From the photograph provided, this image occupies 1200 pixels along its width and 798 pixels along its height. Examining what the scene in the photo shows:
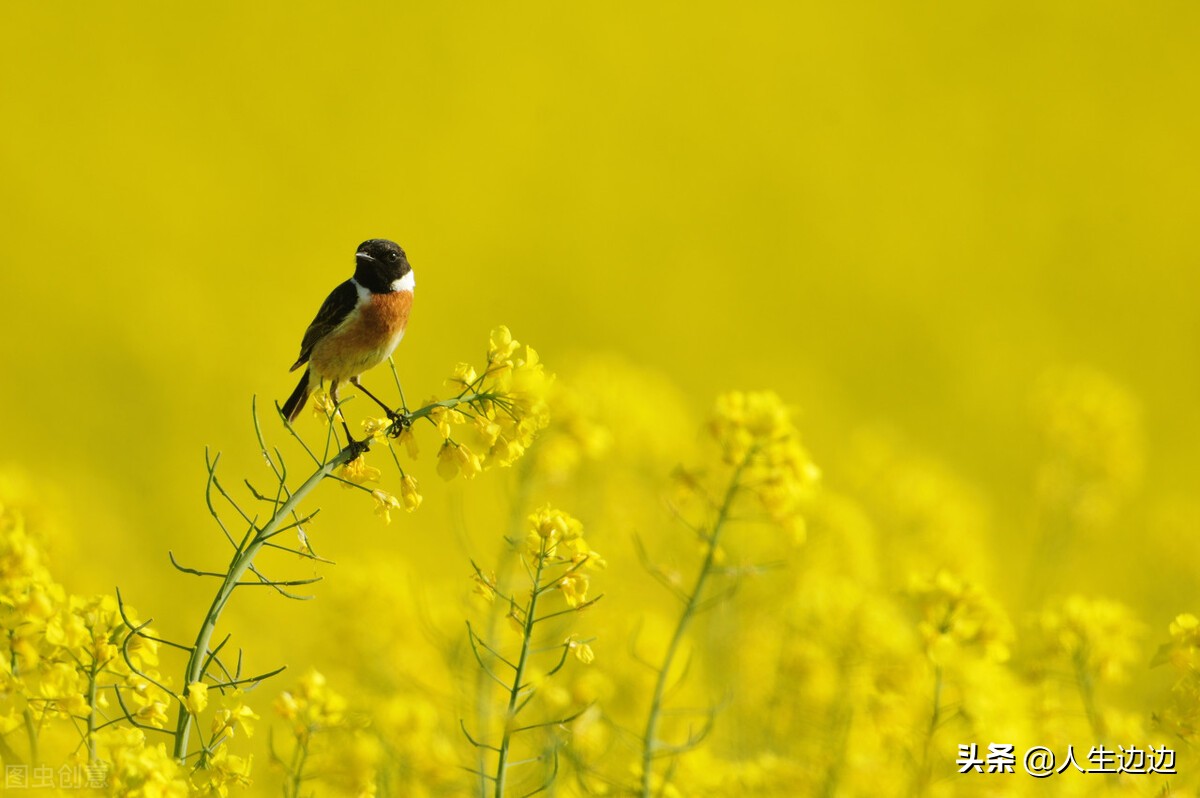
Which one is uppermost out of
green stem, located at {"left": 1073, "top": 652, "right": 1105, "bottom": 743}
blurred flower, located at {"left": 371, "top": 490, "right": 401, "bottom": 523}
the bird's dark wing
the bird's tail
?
the bird's dark wing

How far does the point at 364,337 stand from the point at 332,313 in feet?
0.31

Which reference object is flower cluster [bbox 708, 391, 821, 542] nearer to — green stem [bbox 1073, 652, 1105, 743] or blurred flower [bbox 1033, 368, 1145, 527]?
green stem [bbox 1073, 652, 1105, 743]

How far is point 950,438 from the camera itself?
12.5 meters

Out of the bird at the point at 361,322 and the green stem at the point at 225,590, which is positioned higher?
the bird at the point at 361,322

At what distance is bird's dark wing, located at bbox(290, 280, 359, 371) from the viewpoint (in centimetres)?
262

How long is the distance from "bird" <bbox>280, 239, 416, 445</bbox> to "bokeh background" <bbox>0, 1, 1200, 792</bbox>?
5.32 meters

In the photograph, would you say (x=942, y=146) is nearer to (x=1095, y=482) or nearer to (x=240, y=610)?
(x=1095, y=482)

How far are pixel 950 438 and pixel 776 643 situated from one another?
8.30m

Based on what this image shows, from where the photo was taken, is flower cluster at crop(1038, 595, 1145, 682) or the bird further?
flower cluster at crop(1038, 595, 1145, 682)

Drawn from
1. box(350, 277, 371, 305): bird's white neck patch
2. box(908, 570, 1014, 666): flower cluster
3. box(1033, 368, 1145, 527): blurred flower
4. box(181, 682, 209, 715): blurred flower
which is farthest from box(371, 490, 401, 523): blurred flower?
box(1033, 368, 1145, 527): blurred flower

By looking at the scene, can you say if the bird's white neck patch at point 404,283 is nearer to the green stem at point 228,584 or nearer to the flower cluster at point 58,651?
the green stem at point 228,584

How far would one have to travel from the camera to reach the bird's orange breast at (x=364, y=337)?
8.50 ft

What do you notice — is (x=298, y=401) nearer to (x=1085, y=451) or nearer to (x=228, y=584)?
(x=228, y=584)

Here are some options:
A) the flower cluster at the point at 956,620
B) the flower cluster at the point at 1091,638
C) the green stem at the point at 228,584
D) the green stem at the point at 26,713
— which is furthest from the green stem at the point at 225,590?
the flower cluster at the point at 1091,638
